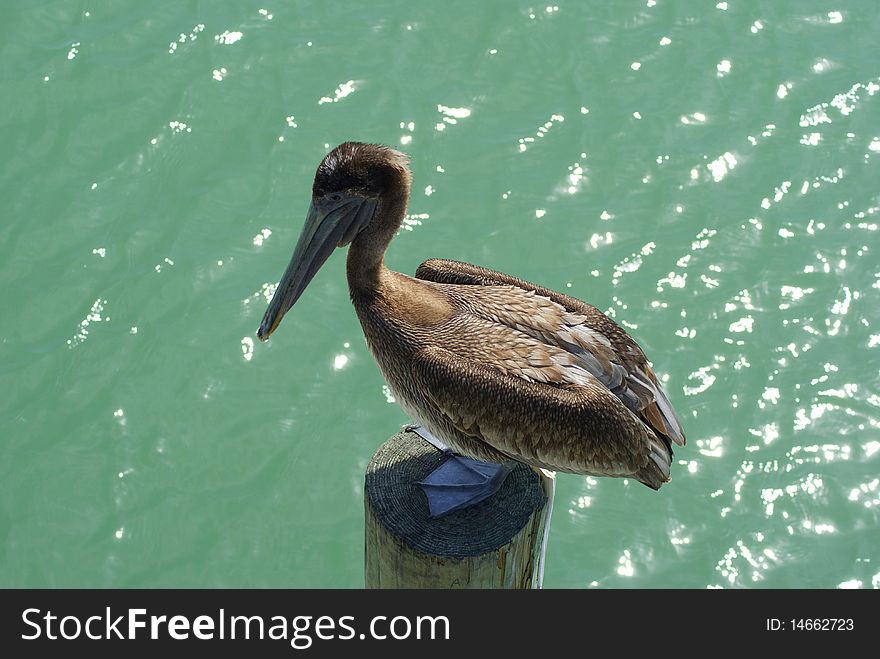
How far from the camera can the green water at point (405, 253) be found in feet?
20.9

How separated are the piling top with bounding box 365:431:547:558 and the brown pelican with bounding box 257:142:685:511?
14 cm

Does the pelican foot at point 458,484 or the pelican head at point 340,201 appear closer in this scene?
the pelican foot at point 458,484

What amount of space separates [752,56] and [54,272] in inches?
212

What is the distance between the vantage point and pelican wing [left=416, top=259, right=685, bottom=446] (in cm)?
500

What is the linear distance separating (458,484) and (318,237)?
1278 mm

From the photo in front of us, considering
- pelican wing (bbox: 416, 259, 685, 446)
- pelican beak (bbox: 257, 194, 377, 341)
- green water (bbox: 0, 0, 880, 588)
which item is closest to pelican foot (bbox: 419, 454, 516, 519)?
pelican wing (bbox: 416, 259, 685, 446)

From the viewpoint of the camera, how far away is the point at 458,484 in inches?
181

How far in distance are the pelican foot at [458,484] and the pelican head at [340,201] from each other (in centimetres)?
105

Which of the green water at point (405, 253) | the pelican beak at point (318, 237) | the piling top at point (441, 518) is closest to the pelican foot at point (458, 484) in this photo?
the piling top at point (441, 518)

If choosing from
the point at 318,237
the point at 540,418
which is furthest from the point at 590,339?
the point at 318,237

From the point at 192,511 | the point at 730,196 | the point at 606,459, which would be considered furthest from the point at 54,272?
the point at 730,196

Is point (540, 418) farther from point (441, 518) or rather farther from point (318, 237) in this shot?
point (318, 237)

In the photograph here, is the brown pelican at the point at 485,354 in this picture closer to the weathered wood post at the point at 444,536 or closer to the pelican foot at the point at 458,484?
the pelican foot at the point at 458,484
